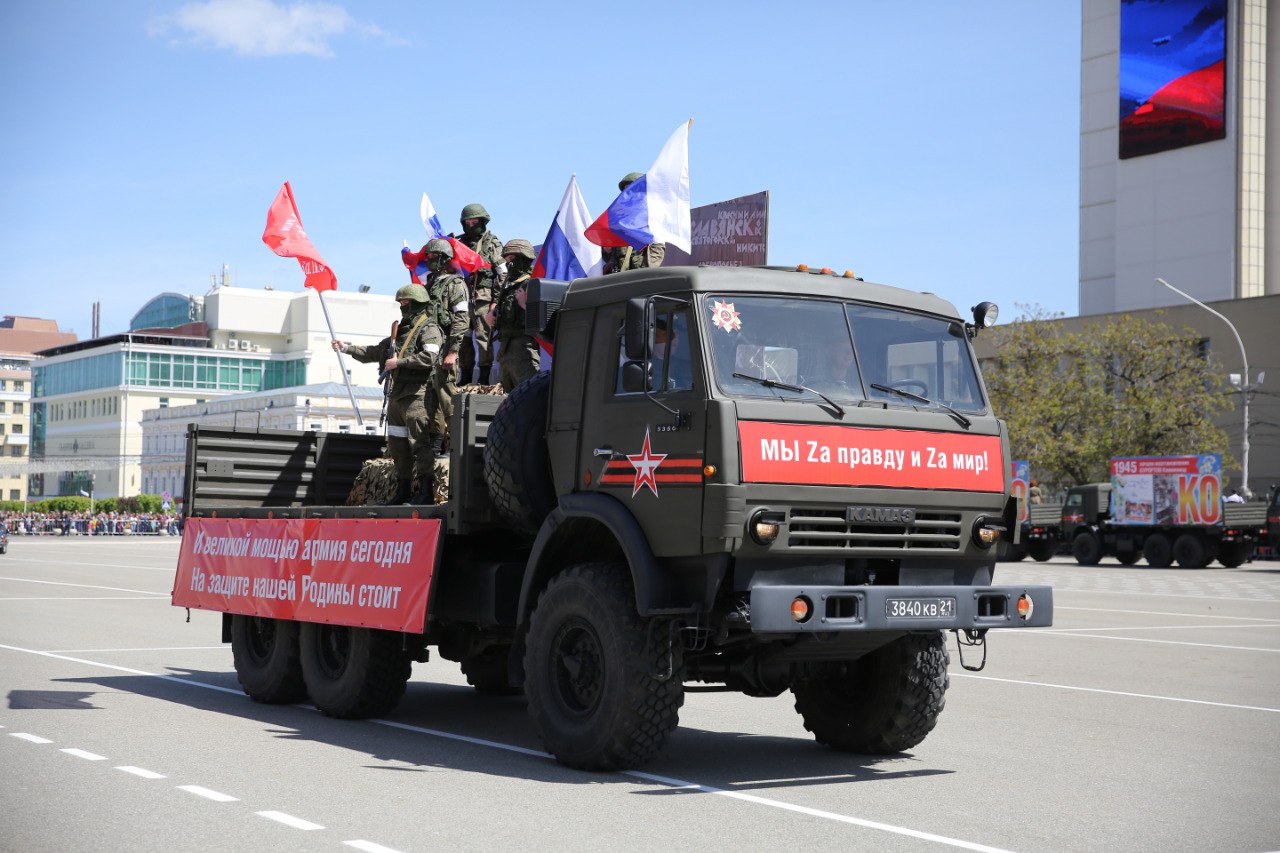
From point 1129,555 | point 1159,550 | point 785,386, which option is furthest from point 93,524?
point 785,386

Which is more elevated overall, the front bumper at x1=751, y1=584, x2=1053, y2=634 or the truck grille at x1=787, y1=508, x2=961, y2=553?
the truck grille at x1=787, y1=508, x2=961, y2=553

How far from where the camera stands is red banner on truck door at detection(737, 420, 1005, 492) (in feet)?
26.2

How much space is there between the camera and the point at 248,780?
26.5 feet

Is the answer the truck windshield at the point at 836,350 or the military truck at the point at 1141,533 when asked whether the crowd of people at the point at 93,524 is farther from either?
the truck windshield at the point at 836,350

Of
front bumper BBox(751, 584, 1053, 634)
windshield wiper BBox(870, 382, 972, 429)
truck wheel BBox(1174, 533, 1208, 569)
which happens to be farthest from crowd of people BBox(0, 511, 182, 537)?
front bumper BBox(751, 584, 1053, 634)

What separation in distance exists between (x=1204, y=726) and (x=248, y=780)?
6.63 meters

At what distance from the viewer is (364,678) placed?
10.6m

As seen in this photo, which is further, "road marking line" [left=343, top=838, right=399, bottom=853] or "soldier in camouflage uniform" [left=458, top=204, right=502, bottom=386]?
"soldier in camouflage uniform" [left=458, top=204, right=502, bottom=386]

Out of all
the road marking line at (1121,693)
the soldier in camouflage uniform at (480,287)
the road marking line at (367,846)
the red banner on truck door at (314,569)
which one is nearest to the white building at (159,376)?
the soldier in camouflage uniform at (480,287)

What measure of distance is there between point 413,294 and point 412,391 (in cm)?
76

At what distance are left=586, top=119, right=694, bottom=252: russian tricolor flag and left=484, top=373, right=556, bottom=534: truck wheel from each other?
2.70 meters

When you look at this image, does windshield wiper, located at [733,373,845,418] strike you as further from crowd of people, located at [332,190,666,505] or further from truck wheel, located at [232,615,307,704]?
truck wheel, located at [232,615,307,704]

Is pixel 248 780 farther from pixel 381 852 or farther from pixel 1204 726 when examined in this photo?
pixel 1204 726

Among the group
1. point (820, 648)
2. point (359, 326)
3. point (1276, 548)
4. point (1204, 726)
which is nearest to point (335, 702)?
point (820, 648)
